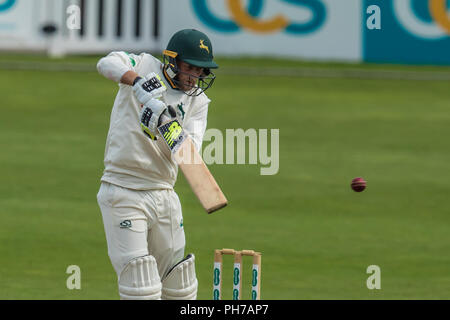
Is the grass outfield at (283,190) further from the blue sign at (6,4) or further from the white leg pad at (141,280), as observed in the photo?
the white leg pad at (141,280)

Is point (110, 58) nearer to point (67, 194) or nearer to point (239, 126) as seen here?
point (67, 194)

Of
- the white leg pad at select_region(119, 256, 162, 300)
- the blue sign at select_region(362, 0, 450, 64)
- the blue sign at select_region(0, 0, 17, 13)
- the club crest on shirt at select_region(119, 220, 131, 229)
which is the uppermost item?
the blue sign at select_region(0, 0, 17, 13)

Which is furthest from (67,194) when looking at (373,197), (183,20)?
(183,20)

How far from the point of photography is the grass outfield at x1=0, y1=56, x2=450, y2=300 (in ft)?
32.0

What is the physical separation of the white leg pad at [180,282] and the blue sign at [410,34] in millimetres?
15420

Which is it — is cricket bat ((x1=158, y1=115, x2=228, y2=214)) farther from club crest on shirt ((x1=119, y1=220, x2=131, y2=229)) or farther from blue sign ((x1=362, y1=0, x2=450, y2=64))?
blue sign ((x1=362, y1=0, x2=450, y2=64))

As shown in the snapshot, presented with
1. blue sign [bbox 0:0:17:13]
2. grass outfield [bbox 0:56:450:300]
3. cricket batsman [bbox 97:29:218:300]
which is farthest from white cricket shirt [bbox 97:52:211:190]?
blue sign [bbox 0:0:17:13]

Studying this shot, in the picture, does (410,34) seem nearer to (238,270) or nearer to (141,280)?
(238,270)

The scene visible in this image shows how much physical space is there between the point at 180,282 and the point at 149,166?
80 centimetres

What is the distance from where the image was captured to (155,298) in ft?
22.0

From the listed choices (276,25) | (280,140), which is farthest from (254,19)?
(280,140)

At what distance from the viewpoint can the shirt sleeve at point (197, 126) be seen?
7.00 m

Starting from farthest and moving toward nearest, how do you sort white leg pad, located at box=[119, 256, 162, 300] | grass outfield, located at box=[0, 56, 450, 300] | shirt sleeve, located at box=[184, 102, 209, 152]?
grass outfield, located at box=[0, 56, 450, 300], shirt sleeve, located at box=[184, 102, 209, 152], white leg pad, located at box=[119, 256, 162, 300]

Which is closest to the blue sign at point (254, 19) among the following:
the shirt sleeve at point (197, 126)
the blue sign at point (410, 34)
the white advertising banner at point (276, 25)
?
the white advertising banner at point (276, 25)
